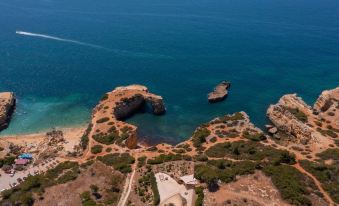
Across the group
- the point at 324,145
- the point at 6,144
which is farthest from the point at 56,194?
the point at 324,145

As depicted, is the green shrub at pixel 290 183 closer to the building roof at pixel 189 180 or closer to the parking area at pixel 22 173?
the building roof at pixel 189 180

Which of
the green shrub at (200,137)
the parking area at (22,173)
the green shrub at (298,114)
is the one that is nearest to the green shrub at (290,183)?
the green shrub at (200,137)

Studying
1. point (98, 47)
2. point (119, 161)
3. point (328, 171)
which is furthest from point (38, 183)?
point (98, 47)

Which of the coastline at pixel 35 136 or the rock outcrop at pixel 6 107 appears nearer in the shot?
the coastline at pixel 35 136

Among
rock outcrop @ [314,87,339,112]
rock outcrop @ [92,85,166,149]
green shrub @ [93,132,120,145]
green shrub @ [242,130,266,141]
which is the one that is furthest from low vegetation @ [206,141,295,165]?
rock outcrop @ [314,87,339,112]

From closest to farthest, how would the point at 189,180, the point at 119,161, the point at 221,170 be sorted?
the point at 189,180 → the point at 221,170 → the point at 119,161

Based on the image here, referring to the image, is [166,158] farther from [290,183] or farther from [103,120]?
[103,120]

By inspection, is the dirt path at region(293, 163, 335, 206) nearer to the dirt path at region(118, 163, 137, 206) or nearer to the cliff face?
the cliff face

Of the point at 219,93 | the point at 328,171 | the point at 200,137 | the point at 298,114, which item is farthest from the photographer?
the point at 219,93
